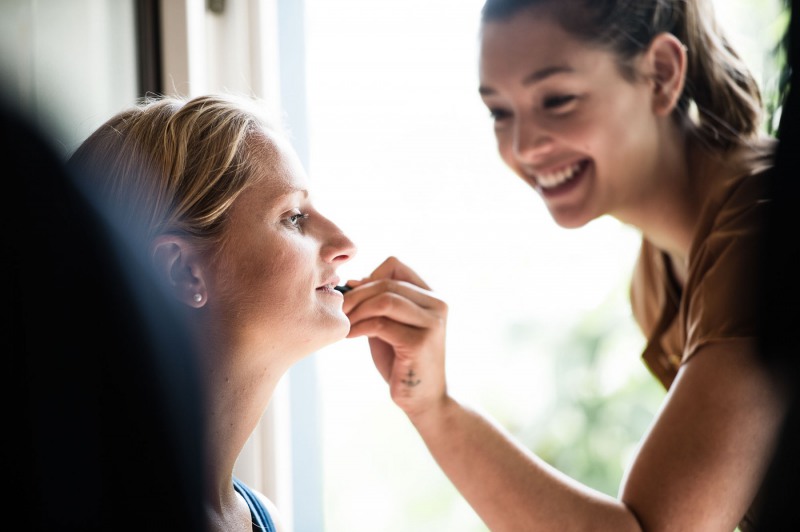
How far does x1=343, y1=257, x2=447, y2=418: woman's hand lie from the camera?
92 centimetres

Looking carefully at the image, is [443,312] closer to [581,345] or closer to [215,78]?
[215,78]

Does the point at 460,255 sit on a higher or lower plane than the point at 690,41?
lower

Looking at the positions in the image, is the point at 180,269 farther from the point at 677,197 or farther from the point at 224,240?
the point at 677,197

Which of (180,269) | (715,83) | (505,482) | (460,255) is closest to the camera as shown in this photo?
(180,269)

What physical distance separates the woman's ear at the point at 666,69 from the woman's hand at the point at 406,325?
404 mm

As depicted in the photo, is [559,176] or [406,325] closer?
[406,325]

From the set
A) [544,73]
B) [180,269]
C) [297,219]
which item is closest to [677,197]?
[544,73]

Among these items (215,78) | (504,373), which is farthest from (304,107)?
(504,373)

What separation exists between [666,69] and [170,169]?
2.13 feet

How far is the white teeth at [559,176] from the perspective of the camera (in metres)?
1.05

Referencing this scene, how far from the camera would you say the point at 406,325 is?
3.12ft

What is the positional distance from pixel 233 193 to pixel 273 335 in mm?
152

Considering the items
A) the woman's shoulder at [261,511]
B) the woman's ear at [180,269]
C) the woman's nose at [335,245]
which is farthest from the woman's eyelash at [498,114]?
the woman's shoulder at [261,511]

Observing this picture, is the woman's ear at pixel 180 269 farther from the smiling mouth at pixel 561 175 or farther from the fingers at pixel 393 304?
the smiling mouth at pixel 561 175
